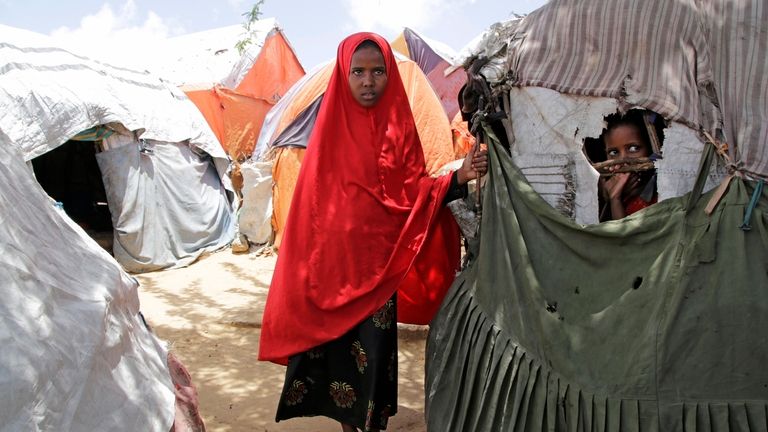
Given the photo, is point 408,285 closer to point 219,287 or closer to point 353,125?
point 353,125

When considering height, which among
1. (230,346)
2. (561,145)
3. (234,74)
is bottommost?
(230,346)

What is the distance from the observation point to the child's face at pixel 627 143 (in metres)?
2.30

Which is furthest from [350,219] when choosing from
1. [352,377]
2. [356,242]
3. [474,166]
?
[352,377]

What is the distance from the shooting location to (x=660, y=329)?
1.93m

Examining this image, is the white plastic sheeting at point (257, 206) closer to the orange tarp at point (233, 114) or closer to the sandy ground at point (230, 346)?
the sandy ground at point (230, 346)

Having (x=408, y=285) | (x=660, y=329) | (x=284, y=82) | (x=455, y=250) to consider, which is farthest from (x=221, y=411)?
(x=284, y=82)

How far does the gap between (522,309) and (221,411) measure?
217cm

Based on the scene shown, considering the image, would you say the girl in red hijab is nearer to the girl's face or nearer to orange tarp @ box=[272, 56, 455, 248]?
the girl's face

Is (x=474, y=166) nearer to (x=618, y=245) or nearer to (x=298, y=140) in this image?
(x=618, y=245)

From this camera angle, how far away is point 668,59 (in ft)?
6.74

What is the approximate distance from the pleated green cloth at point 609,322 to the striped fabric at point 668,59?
0.22 metres

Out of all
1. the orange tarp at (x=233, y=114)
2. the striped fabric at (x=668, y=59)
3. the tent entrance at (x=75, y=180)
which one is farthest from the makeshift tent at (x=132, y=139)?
the striped fabric at (x=668, y=59)

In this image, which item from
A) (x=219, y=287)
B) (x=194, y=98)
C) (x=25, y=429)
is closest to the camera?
(x=25, y=429)

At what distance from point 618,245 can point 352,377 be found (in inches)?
54.2
